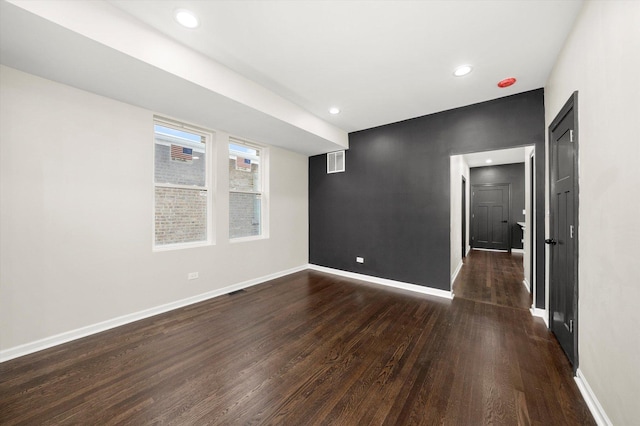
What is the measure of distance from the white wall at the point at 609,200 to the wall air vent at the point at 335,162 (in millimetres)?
3325

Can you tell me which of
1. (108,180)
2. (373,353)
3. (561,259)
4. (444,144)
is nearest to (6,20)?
(108,180)

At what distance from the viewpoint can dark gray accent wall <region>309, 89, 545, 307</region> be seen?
312 cm

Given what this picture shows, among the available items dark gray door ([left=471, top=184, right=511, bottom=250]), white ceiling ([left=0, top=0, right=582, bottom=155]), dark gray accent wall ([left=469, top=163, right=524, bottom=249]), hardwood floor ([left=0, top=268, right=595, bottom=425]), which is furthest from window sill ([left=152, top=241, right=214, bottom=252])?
dark gray accent wall ([left=469, top=163, right=524, bottom=249])

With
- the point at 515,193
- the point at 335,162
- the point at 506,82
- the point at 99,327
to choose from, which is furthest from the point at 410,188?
the point at 515,193

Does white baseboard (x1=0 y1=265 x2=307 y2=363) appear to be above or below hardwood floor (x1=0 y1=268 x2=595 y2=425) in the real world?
above

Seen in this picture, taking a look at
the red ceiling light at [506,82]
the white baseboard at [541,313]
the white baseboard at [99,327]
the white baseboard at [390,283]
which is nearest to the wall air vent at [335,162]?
the white baseboard at [390,283]

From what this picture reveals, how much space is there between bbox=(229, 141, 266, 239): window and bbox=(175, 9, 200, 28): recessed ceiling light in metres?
2.04

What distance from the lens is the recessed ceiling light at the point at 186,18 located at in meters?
1.84

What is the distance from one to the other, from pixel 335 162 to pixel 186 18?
336 cm

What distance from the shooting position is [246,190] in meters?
4.22

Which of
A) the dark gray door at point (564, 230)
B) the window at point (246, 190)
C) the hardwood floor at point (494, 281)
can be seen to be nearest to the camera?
the dark gray door at point (564, 230)

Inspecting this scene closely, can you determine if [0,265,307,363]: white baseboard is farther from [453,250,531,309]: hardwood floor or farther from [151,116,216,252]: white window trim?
[453,250,531,309]: hardwood floor

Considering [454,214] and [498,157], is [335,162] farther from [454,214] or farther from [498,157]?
[498,157]

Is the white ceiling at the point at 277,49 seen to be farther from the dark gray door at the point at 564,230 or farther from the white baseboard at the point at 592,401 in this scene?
the white baseboard at the point at 592,401
